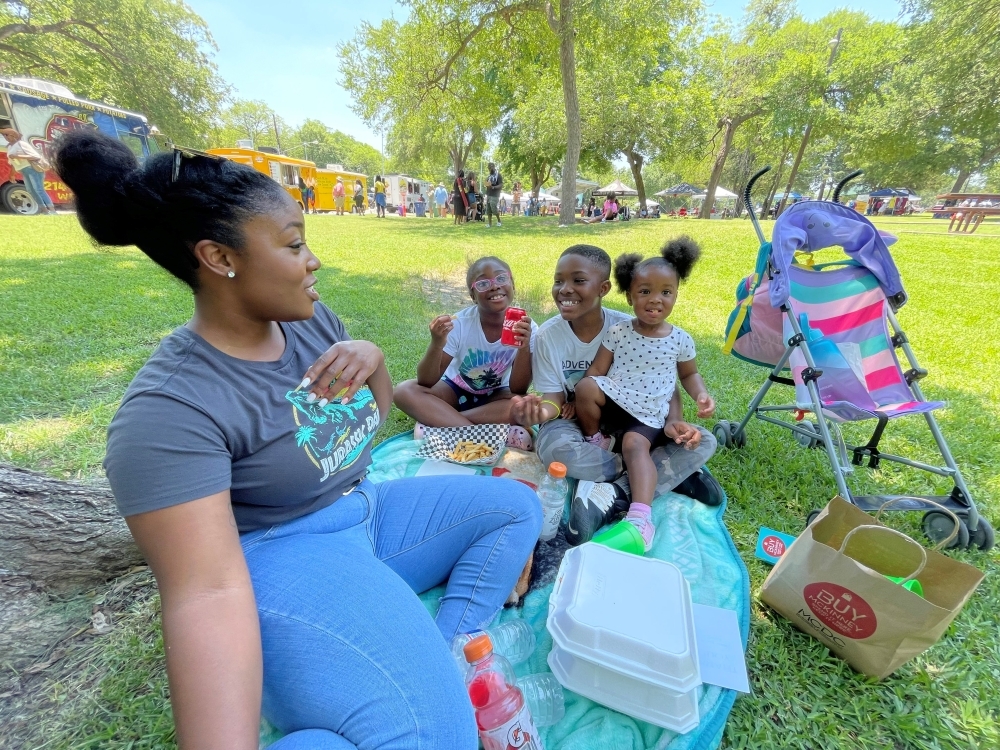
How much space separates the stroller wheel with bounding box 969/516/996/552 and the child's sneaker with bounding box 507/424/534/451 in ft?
7.53

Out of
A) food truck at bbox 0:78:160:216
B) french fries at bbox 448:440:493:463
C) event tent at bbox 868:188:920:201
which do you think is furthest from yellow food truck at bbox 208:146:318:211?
event tent at bbox 868:188:920:201

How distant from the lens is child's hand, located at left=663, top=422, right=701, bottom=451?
242 cm

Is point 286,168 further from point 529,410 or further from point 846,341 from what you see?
point 846,341

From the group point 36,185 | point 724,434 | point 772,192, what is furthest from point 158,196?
point 772,192

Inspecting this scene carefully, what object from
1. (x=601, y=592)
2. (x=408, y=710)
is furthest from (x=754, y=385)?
(x=408, y=710)

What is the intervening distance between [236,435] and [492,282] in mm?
1883

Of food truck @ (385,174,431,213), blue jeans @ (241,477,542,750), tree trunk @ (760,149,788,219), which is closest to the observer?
blue jeans @ (241,477,542,750)

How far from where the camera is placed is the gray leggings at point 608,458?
251 cm

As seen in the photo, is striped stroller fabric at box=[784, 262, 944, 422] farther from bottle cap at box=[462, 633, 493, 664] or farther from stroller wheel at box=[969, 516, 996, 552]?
bottle cap at box=[462, 633, 493, 664]

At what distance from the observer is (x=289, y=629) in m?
1.16

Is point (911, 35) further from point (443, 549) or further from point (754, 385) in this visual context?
point (443, 549)

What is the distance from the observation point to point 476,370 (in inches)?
122

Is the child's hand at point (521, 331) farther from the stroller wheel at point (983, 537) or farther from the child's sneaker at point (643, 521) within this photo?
the stroller wheel at point (983, 537)

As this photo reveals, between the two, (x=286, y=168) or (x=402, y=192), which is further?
(x=402, y=192)
